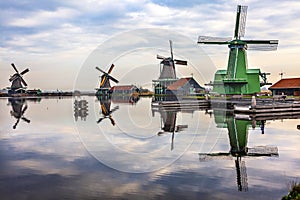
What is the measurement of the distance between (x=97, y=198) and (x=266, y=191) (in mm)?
4610

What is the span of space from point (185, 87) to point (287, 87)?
71.9ft

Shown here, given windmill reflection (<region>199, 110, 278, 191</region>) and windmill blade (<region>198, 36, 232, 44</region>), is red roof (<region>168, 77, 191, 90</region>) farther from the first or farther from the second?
windmill reflection (<region>199, 110, 278, 191</region>)

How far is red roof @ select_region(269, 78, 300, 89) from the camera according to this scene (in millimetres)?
56125

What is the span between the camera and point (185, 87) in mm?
71062

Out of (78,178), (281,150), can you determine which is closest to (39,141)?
(78,178)

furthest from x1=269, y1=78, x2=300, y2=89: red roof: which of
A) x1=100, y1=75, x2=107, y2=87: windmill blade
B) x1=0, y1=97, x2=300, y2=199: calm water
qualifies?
x1=100, y1=75, x2=107, y2=87: windmill blade

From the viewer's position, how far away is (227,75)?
2048 inches

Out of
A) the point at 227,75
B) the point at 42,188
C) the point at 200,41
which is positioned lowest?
the point at 42,188

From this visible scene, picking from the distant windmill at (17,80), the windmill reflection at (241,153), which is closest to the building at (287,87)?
the windmill reflection at (241,153)

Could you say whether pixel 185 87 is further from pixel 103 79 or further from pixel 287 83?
pixel 103 79

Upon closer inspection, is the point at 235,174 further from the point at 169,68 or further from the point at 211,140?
the point at 169,68

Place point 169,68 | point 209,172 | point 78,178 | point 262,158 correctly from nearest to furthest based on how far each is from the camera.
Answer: point 78,178, point 209,172, point 262,158, point 169,68

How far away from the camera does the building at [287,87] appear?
55.8 meters

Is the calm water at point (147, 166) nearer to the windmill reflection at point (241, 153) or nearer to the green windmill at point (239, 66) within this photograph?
the windmill reflection at point (241, 153)
